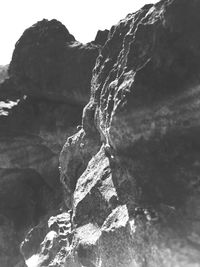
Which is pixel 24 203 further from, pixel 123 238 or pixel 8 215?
pixel 123 238

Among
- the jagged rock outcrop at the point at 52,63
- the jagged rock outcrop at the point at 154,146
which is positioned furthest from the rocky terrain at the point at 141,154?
the jagged rock outcrop at the point at 52,63

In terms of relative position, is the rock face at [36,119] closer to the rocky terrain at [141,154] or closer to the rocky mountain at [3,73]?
the rocky mountain at [3,73]

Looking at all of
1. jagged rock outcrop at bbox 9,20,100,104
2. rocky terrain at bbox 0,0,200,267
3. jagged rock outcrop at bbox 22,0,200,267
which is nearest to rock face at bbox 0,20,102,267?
jagged rock outcrop at bbox 9,20,100,104

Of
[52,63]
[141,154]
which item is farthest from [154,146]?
[52,63]

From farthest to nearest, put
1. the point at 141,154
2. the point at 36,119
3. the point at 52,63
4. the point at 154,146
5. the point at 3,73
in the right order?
the point at 3,73 → the point at 36,119 → the point at 52,63 → the point at 141,154 → the point at 154,146

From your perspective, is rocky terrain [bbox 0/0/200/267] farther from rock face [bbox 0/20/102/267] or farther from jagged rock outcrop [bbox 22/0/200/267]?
rock face [bbox 0/20/102/267]

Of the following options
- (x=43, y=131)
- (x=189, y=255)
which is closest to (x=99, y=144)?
(x=189, y=255)

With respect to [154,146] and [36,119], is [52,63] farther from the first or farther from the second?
[154,146]
